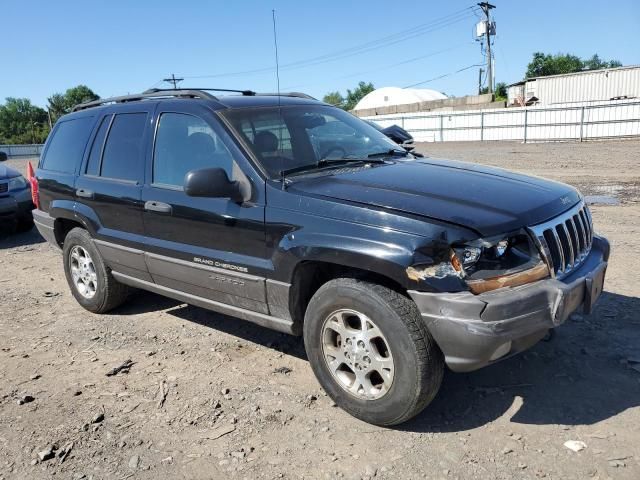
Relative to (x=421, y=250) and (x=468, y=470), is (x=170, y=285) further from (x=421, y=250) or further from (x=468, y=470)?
(x=468, y=470)

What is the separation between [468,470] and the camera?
2.74 m

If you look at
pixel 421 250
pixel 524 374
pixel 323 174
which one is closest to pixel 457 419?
pixel 524 374

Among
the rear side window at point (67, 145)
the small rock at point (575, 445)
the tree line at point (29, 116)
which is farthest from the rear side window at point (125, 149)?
the tree line at point (29, 116)

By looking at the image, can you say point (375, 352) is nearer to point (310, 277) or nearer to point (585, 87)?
point (310, 277)

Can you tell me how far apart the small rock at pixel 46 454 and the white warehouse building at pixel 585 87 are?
3809cm

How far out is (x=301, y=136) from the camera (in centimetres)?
402

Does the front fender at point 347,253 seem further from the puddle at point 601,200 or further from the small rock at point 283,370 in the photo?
the puddle at point 601,200

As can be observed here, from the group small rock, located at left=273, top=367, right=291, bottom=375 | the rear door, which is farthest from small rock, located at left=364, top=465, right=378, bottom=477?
the rear door

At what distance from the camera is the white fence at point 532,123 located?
25.3 meters

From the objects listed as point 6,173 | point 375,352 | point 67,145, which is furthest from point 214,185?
point 6,173

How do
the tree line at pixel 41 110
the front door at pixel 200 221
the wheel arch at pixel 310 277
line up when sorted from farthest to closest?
the tree line at pixel 41 110 < the front door at pixel 200 221 < the wheel arch at pixel 310 277

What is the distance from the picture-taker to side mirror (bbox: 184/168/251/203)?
3414 millimetres

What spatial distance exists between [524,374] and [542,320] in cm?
99

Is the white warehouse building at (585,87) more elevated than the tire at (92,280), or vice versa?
the white warehouse building at (585,87)
